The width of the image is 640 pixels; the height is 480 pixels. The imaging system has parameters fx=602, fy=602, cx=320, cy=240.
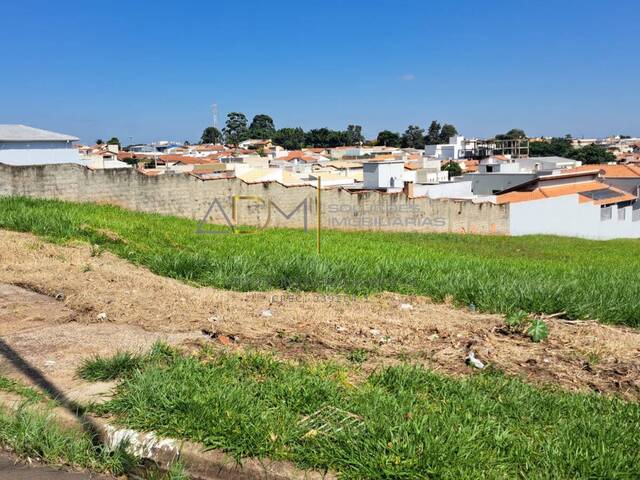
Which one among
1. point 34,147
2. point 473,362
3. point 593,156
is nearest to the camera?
point 473,362

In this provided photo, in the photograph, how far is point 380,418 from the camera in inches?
122

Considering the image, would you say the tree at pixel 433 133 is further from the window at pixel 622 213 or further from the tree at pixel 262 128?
the window at pixel 622 213

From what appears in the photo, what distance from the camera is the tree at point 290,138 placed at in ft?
382

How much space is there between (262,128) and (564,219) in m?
107

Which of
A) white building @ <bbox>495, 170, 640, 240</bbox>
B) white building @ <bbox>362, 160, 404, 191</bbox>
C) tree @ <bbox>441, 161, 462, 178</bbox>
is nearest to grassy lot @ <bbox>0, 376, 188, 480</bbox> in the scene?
white building @ <bbox>495, 170, 640, 240</bbox>

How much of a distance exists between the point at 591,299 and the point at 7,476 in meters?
5.48

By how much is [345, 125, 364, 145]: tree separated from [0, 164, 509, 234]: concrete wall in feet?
310

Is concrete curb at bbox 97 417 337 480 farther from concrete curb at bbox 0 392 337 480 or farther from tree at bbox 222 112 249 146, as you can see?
tree at bbox 222 112 249 146

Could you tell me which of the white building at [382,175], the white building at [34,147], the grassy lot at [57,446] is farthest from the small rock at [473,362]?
the white building at [382,175]

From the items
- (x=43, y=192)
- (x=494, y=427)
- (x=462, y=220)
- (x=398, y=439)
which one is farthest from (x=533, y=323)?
(x=462, y=220)

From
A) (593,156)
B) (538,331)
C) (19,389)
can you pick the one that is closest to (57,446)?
(19,389)

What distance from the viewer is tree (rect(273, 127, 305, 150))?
116500mm

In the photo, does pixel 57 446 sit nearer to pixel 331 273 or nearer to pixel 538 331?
pixel 538 331

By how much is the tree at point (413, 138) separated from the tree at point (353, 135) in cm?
907
